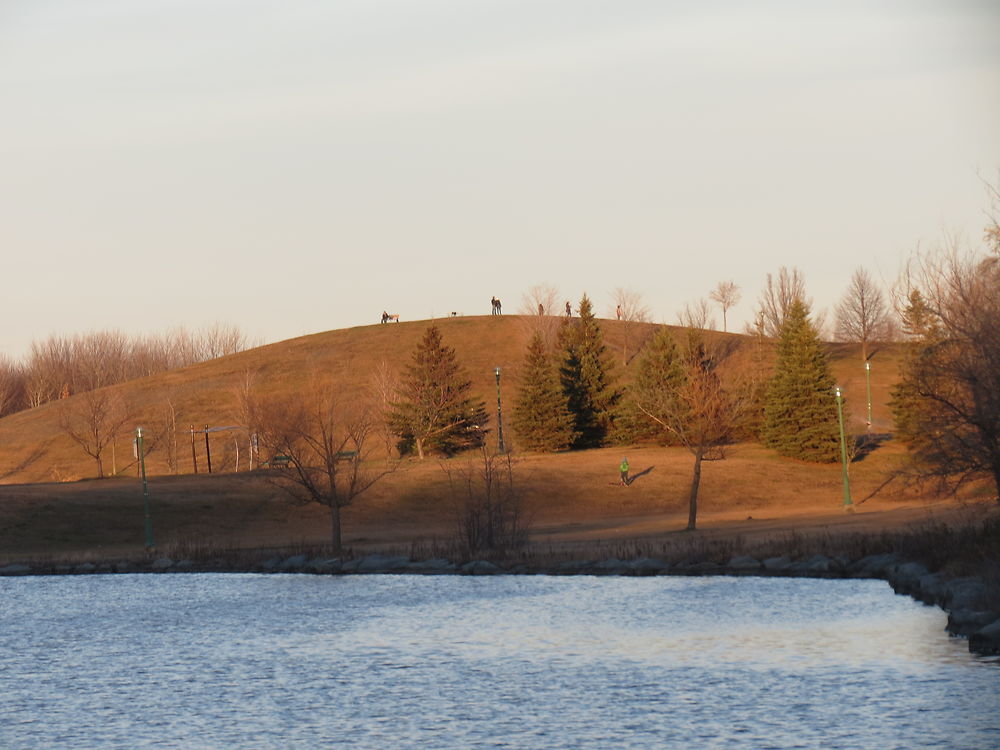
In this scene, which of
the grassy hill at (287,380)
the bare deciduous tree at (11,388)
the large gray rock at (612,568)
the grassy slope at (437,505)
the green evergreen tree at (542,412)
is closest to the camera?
the large gray rock at (612,568)

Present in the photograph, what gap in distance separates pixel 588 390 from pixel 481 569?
151 feet

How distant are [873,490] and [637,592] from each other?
112 ft

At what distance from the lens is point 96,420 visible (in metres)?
81.1

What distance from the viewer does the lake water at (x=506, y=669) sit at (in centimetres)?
1434

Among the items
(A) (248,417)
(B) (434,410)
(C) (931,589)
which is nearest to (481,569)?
(C) (931,589)

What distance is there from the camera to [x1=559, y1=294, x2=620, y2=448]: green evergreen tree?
74.4m

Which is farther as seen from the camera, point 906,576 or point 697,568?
point 697,568

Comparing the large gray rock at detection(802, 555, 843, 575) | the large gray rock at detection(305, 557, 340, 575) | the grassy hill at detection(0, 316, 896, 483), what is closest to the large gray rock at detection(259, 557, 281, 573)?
the large gray rock at detection(305, 557, 340, 575)

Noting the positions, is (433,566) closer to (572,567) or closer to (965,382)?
(572,567)

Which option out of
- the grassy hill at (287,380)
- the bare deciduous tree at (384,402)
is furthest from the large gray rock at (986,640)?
the grassy hill at (287,380)

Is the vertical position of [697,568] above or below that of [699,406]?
below

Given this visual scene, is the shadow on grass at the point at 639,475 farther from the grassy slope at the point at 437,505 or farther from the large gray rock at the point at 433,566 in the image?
the large gray rock at the point at 433,566

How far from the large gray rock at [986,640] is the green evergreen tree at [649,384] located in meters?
51.1

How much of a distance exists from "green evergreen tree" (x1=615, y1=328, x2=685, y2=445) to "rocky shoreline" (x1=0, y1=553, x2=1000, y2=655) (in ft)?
129
